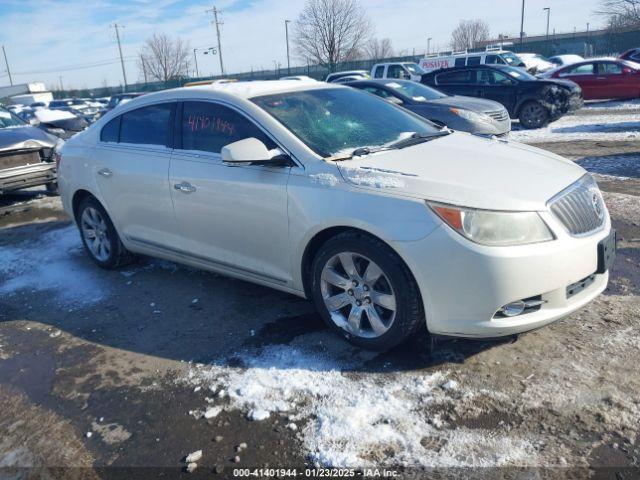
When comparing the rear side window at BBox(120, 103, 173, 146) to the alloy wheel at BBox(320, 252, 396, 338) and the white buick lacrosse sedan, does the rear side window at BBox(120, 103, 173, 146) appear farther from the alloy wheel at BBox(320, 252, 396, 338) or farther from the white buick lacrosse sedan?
the alloy wheel at BBox(320, 252, 396, 338)

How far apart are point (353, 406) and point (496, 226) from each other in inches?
48.6

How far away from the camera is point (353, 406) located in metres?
2.92

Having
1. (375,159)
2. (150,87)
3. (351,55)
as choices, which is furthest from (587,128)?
(150,87)

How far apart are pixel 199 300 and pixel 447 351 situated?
214 centimetres

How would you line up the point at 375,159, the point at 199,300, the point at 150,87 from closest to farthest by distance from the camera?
the point at 375,159, the point at 199,300, the point at 150,87

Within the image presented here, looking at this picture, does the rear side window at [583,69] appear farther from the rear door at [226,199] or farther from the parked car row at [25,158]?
the rear door at [226,199]

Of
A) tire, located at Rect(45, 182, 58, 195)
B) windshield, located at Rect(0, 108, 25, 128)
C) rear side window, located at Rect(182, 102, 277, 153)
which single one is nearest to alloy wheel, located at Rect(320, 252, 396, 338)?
rear side window, located at Rect(182, 102, 277, 153)

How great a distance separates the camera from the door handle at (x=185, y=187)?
4.11 meters

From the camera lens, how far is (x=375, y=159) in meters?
3.49

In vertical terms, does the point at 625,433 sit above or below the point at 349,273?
below

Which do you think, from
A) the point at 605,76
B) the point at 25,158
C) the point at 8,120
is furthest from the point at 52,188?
the point at 605,76

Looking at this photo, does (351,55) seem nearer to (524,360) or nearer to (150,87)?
(150,87)

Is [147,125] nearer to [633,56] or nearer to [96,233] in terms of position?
[96,233]

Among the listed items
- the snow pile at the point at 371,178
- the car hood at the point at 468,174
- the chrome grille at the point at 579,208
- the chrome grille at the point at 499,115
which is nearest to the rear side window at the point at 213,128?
the snow pile at the point at 371,178
